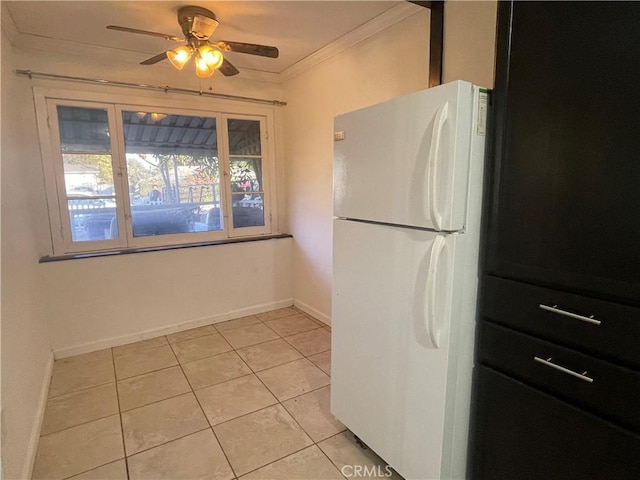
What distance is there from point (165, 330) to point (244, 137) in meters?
2.00

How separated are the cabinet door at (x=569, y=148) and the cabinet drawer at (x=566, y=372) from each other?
218mm

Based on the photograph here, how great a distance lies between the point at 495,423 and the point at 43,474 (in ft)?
6.77

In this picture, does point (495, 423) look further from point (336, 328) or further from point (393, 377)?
point (336, 328)

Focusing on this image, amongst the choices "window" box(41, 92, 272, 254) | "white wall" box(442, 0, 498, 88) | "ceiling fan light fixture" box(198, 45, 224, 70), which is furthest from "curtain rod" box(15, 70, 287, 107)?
"white wall" box(442, 0, 498, 88)

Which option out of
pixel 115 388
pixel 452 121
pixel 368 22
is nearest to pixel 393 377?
pixel 452 121

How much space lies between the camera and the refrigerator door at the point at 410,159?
4.12 ft

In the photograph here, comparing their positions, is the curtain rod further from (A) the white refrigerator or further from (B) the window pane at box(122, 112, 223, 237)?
(A) the white refrigerator

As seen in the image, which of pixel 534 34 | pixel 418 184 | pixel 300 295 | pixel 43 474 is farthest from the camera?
pixel 300 295

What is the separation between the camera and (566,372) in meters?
1.16

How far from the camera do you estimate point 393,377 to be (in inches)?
62.0

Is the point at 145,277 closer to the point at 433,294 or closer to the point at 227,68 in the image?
the point at 227,68

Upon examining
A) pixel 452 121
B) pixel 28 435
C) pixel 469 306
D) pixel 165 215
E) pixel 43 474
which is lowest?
pixel 43 474

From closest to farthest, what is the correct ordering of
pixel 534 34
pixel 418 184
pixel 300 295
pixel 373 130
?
pixel 534 34 → pixel 418 184 → pixel 373 130 → pixel 300 295

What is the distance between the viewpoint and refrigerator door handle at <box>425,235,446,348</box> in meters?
1.32
